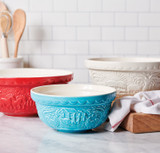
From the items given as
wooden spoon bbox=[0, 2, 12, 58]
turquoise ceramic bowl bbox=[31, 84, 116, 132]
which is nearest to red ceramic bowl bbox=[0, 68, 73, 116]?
turquoise ceramic bowl bbox=[31, 84, 116, 132]

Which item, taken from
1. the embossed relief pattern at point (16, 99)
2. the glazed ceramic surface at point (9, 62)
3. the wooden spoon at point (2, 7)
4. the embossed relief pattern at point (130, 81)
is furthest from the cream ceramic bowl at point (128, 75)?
the wooden spoon at point (2, 7)

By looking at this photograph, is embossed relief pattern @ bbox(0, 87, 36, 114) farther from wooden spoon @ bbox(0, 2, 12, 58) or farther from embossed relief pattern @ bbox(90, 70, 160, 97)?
wooden spoon @ bbox(0, 2, 12, 58)

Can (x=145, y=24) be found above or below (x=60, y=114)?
above

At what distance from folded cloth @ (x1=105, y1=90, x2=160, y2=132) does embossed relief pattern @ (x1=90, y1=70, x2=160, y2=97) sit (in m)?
0.08

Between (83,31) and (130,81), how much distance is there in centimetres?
106

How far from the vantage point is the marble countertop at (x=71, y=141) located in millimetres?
679

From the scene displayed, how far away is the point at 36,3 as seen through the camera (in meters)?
1.94

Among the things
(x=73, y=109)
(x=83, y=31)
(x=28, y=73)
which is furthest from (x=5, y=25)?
(x=73, y=109)

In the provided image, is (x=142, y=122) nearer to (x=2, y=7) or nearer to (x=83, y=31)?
(x=83, y=31)

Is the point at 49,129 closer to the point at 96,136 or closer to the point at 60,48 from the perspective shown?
the point at 96,136

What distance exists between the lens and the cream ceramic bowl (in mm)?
920

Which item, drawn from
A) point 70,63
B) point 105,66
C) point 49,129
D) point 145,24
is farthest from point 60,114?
point 145,24

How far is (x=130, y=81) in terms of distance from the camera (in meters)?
0.95

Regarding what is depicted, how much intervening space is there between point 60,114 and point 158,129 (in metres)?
0.27
